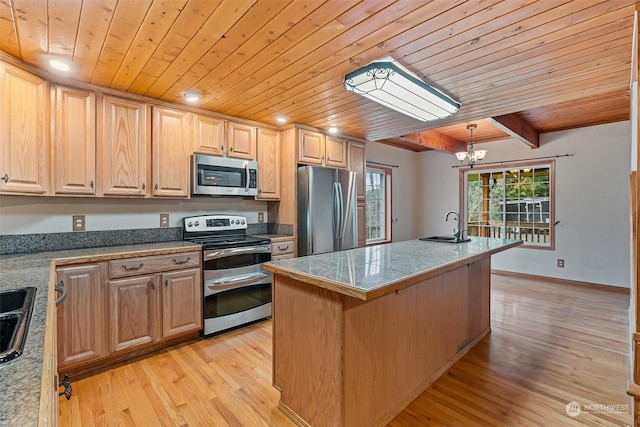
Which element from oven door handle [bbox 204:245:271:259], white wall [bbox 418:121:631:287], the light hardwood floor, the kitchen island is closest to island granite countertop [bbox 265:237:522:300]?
the kitchen island

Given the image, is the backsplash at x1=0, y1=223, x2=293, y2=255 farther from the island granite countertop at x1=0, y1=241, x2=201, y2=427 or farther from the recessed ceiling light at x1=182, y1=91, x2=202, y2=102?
the recessed ceiling light at x1=182, y1=91, x2=202, y2=102

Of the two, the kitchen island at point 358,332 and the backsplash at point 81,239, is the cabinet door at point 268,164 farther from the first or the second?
the kitchen island at point 358,332

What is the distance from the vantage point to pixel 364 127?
3789mm

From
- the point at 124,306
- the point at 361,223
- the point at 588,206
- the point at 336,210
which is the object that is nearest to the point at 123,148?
the point at 124,306

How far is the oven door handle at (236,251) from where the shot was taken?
2.82 m

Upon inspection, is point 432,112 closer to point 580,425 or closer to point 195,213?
point 580,425

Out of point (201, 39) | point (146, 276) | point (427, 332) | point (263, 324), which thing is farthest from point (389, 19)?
point (263, 324)

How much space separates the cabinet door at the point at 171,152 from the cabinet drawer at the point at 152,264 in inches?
25.0

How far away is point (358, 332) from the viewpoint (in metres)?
1.60

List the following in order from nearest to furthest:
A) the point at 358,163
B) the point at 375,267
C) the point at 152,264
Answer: the point at 375,267, the point at 152,264, the point at 358,163

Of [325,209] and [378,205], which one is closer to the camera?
[325,209]

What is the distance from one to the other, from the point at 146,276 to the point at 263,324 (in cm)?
131

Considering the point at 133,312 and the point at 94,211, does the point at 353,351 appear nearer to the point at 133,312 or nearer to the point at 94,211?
the point at 133,312

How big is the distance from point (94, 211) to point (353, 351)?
260cm
